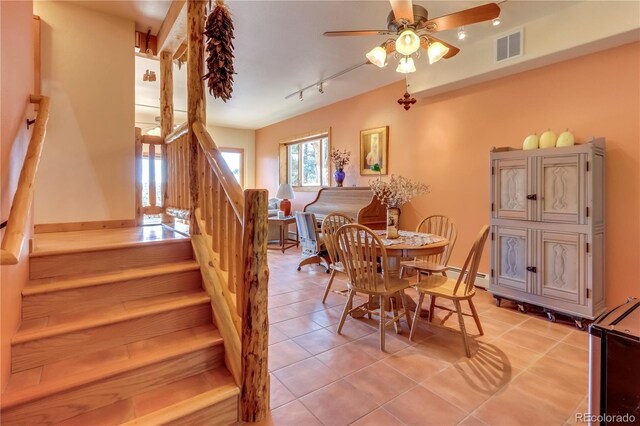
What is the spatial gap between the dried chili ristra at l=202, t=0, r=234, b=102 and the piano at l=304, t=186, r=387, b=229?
2.85m

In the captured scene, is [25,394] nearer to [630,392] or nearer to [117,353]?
[117,353]

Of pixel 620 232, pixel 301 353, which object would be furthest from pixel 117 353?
pixel 620 232

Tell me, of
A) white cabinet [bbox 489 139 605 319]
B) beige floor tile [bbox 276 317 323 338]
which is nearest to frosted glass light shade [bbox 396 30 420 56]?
white cabinet [bbox 489 139 605 319]

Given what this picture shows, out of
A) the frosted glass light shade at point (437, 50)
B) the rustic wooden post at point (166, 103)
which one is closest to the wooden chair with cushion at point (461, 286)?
the frosted glass light shade at point (437, 50)

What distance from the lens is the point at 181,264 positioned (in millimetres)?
2275

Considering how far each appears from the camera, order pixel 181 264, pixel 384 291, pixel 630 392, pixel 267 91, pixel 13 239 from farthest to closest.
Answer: pixel 267 91 < pixel 384 291 < pixel 181 264 < pixel 13 239 < pixel 630 392

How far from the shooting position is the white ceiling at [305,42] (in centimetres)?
296

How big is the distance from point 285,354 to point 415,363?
94 cm

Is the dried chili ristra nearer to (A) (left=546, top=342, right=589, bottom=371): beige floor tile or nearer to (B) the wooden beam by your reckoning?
(B) the wooden beam

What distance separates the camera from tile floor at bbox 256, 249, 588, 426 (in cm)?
171

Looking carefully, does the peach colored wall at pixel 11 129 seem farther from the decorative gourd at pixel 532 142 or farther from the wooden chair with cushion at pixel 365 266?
the decorative gourd at pixel 532 142

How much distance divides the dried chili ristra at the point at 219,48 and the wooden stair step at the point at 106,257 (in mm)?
1162

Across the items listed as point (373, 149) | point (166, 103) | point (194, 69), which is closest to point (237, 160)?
point (373, 149)

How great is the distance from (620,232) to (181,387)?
12.5 ft
